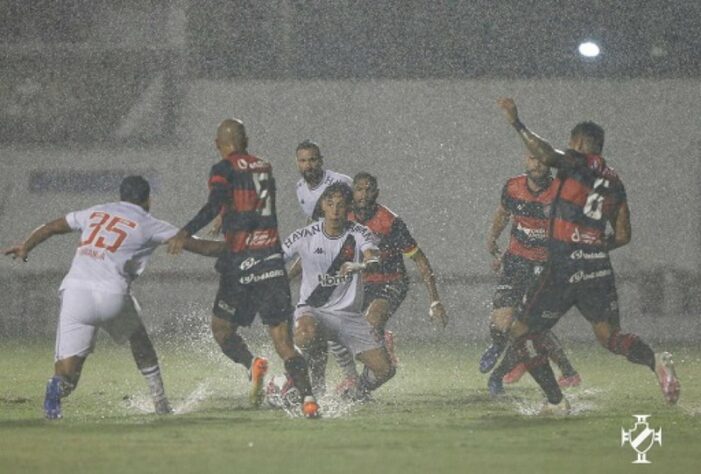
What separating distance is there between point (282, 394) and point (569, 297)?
2.34 m

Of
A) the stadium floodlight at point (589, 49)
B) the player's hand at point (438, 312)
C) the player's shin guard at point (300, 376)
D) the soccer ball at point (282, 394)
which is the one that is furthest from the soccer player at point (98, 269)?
the stadium floodlight at point (589, 49)

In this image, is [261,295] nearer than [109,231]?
No

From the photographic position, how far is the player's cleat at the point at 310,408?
449 inches

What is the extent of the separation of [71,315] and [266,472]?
3173 mm

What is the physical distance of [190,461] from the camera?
923cm

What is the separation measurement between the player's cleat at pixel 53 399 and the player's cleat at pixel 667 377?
14.4ft

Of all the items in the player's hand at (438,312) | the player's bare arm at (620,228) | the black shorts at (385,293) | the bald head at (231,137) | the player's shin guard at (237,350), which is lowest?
the player's shin guard at (237,350)

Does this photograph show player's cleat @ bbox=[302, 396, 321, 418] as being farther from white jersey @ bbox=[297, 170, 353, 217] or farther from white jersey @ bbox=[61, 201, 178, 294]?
white jersey @ bbox=[297, 170, 353, 217]

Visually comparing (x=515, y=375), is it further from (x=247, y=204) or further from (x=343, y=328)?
(x=247, y=204)

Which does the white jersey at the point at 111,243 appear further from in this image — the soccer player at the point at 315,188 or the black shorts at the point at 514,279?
the black shorts at the point at 514,279

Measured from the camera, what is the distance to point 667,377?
1156cm

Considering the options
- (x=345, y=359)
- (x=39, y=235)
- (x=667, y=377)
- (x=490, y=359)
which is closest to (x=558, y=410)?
(x=667, y=377)

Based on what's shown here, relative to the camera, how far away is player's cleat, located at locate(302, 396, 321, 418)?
11414 mm

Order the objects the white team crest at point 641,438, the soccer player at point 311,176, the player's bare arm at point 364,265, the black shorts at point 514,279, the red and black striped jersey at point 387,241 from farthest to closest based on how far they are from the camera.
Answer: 1. the black shorts at point 514,279
2. the red and black striped jersey at point 387,241
3. the soccer player at point 311,176
4. the player's bare arm at point 364,265
5. the white team crest at point 641,438
